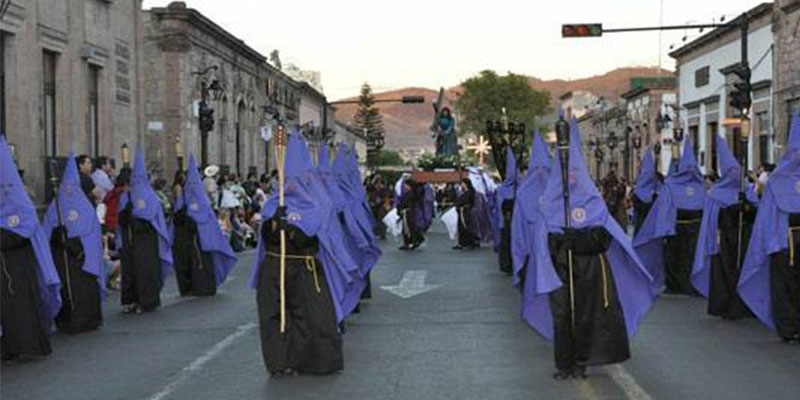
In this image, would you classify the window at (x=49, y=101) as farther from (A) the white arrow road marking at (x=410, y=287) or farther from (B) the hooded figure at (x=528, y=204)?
(B) the hooded figure at (x=528, y=204)

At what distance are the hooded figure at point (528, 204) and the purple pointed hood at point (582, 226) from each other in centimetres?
278

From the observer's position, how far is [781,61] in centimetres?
3878

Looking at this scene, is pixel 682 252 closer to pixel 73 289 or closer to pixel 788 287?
pixel 788 287

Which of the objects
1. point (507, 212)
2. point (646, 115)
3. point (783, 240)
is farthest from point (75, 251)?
point (646, 115)

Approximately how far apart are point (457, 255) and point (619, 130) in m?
54.7

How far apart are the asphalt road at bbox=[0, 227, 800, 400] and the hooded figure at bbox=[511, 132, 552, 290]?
706mm

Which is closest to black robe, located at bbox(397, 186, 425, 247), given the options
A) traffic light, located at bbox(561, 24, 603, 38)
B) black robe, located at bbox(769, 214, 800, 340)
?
traffic light, located at bbox(561, 24, 603, 38)

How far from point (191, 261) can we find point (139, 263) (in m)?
1.81

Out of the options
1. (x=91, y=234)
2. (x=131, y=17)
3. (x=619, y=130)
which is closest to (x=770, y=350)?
(x=91, y=234)

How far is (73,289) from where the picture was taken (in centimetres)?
1160

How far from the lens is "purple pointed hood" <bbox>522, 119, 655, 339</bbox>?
331 inches

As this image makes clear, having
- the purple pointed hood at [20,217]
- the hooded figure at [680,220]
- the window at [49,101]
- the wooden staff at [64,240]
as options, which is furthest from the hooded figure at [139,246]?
the window at [49,101]

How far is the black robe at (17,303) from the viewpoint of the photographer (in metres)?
9.78

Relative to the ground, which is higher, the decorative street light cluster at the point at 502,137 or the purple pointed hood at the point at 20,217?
the decorative street light cluster at the point at 502,137
